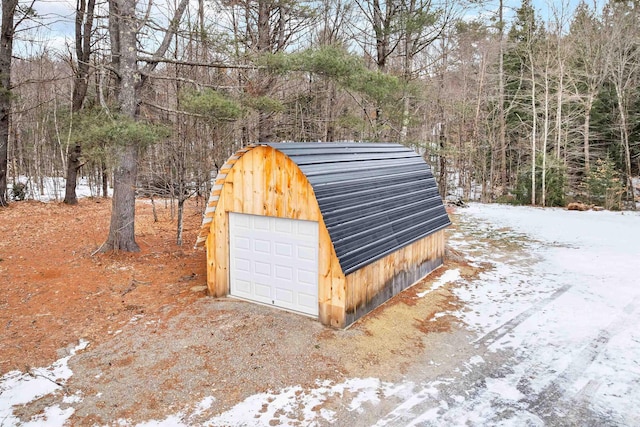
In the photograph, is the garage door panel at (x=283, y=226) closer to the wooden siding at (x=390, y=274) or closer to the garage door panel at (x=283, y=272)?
the garage door panel at (x=283, y=272)

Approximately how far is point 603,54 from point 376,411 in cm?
2185

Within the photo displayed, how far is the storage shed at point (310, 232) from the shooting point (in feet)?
18.5

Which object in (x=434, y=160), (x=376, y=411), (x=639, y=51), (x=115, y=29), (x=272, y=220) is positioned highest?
(x=639, y=51)

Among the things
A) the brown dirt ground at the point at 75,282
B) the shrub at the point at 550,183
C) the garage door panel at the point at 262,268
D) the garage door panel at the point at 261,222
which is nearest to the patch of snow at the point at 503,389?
the garage door panel at the point at 262,268

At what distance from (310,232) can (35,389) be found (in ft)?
11.8

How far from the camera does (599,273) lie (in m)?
8.16

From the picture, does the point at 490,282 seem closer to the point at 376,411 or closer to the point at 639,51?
the point at 376,411

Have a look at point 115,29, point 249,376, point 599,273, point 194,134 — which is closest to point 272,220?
point 249,376

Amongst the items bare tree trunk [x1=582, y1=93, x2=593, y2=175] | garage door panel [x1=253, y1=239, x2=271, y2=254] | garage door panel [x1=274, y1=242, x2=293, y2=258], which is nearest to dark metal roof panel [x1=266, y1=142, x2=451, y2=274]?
garage door panel [x1=274, y1=242, x2=293, y2=258]

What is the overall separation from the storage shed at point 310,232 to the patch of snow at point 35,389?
102 inches

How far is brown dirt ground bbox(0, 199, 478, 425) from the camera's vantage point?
4211 mm

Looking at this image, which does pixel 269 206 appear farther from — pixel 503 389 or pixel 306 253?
pixel 503 389

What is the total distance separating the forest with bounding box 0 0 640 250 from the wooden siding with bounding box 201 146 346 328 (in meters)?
1.67

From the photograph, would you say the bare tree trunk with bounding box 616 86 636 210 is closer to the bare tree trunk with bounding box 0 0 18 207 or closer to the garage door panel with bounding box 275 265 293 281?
the garage door panel with bounding box 275 265 293 281
